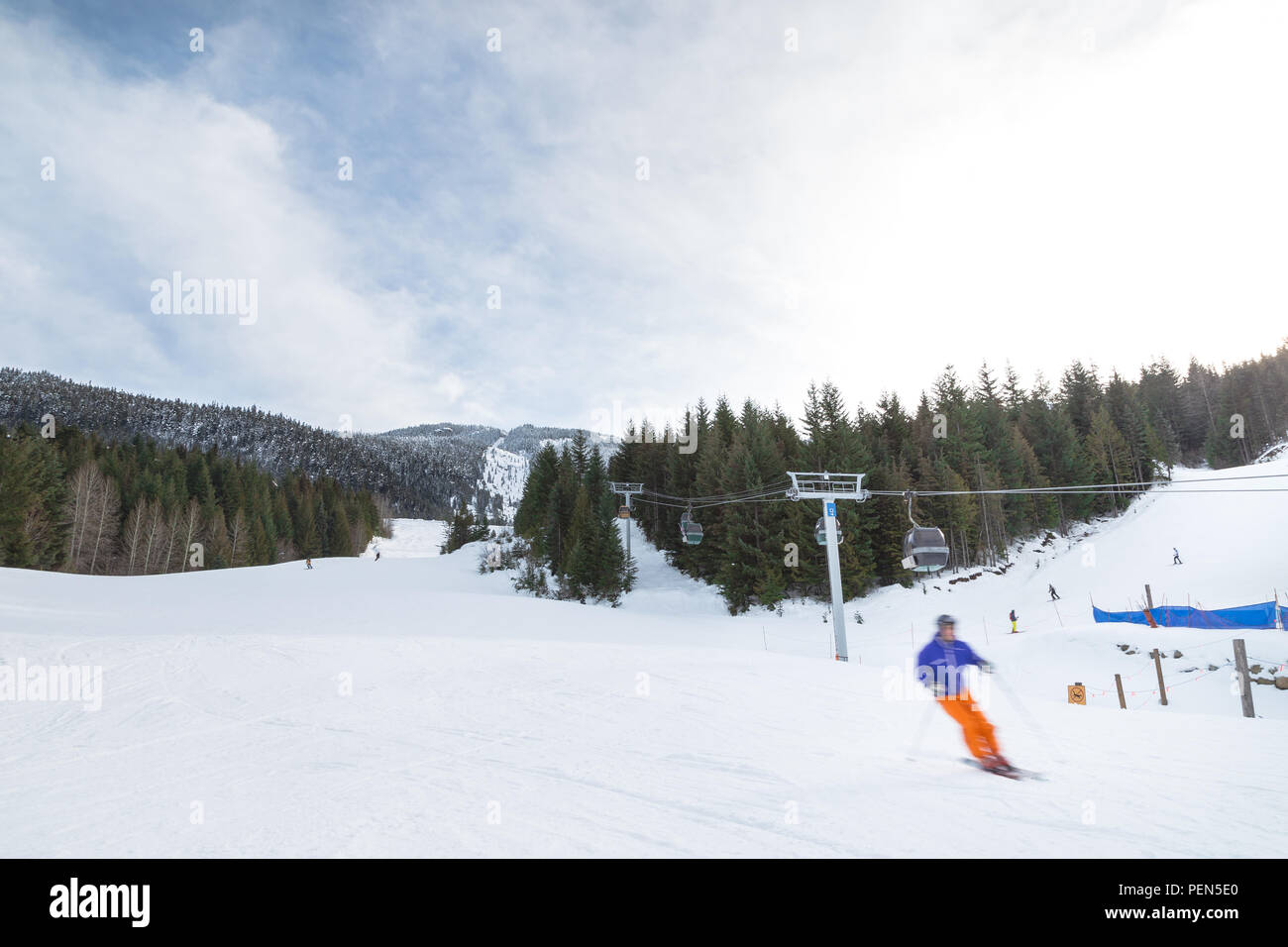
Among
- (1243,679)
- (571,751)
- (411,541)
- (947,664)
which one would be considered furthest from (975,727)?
(411,541)

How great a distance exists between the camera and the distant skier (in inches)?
277

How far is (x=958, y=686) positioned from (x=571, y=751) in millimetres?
4932

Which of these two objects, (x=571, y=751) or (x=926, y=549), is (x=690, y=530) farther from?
(x=571, y=751)

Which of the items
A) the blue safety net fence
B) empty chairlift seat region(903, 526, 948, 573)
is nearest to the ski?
empty chairlift seat region(903, 526, 948, 573)

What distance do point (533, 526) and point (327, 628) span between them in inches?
1762

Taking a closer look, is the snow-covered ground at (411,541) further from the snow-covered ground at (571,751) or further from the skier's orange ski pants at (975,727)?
the skier's orange ski pants at (975,727)

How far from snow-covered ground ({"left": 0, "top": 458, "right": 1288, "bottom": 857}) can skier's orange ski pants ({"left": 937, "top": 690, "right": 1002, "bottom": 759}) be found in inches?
14.9

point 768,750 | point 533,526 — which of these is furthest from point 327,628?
point 533,526

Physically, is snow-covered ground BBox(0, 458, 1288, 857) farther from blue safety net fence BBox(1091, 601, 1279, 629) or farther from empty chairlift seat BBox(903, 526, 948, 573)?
empty chairlift seat BBox(903, 526, 948, 573)

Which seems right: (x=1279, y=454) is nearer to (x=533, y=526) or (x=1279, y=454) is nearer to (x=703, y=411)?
(x=703, y=411)

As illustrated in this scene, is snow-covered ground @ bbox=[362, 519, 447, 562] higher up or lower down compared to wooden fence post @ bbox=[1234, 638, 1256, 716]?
higher up
